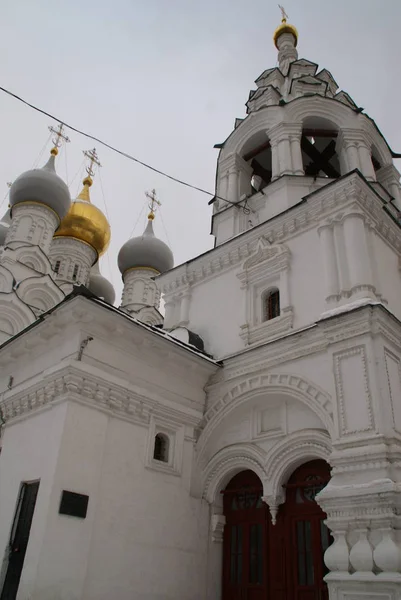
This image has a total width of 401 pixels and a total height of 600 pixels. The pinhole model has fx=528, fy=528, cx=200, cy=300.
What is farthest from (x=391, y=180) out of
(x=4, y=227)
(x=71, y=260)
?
(x=4, y=227)

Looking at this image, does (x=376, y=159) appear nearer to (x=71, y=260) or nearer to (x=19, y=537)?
(x=19, y=537)

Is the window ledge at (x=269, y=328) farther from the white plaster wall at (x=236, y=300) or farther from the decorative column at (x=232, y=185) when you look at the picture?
the decorative column at (x=232, y=185)

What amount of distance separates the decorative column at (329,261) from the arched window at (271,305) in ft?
4.05

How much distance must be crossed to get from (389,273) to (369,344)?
99.6 inches

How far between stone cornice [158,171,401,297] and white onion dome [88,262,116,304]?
13.8m

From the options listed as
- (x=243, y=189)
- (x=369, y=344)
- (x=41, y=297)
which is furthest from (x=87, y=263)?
(x=369, y=344)

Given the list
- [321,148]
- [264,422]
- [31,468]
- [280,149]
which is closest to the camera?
[31,468]

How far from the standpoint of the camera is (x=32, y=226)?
19.3 metres

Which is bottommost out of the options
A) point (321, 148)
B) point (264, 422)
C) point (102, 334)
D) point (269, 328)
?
point (264, 422)

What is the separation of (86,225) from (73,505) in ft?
57.6

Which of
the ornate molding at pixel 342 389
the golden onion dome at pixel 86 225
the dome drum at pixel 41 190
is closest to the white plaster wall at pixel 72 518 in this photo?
the ornate molding at pixel 342 389

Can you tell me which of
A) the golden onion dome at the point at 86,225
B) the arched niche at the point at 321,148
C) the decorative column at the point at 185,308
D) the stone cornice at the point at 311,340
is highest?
the golden onion dome at the point at 86,225

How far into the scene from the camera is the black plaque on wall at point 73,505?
6672 millimetres

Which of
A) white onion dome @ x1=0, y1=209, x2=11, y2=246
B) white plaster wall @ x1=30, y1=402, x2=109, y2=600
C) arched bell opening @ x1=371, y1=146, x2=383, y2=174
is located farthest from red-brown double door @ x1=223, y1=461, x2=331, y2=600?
white onion dome @ x1=0, y1=209, x2=11, y2=246
